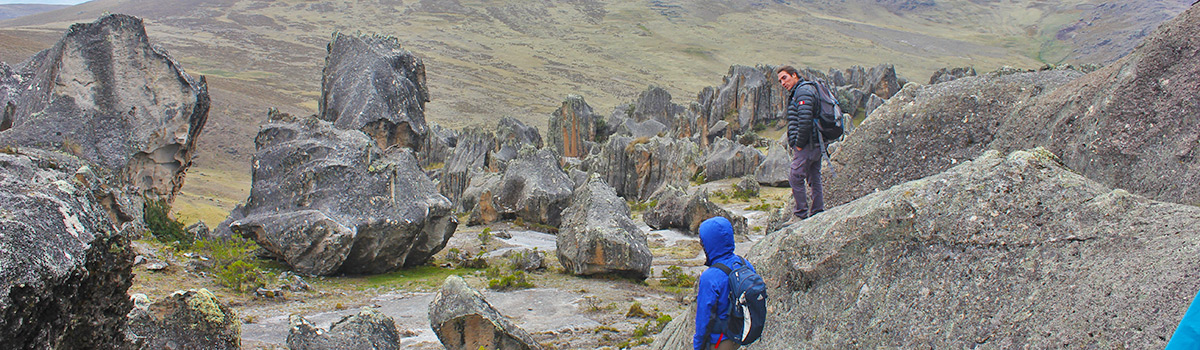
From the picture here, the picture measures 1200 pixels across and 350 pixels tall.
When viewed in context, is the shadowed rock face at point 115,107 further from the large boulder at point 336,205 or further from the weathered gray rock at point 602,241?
the weathered gray rock at point 602,241

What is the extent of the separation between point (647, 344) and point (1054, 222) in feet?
18.0

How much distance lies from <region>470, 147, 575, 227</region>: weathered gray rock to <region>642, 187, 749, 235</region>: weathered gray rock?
2.89 metres

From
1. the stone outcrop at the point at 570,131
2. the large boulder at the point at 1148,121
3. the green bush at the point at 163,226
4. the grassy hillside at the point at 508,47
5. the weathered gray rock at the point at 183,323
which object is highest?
the large boulder at the point at 1148,121

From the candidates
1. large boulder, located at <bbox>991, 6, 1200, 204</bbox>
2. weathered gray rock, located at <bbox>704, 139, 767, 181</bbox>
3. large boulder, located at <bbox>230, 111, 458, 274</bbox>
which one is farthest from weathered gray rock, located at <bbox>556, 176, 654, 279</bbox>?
weathered gray rock, located at <bbox>704, 139, 767, 181</bbox>

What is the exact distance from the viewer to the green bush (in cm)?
1434

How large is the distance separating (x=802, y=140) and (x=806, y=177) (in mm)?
579

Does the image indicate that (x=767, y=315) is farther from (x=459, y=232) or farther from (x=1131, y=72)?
(x=459, y=232)

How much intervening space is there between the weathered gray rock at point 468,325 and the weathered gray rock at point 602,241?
21.7 ft

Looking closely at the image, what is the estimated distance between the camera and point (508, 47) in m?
154

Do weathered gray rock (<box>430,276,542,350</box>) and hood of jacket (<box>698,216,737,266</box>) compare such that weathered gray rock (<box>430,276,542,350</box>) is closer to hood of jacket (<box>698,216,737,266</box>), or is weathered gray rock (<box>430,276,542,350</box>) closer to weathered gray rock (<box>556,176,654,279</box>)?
hood of jacket (<box>698,216,737,266</box>)

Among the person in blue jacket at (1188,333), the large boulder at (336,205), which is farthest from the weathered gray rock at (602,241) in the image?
the person in blue jacket at (1188,333)

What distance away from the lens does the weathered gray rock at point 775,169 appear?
33844 millimetres

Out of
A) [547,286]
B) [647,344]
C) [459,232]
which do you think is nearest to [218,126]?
[459,232]

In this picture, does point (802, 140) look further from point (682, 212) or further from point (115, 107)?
point (682, 212)
